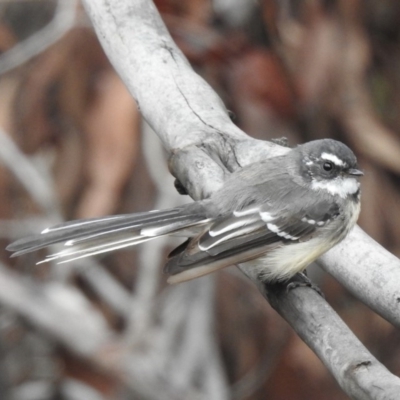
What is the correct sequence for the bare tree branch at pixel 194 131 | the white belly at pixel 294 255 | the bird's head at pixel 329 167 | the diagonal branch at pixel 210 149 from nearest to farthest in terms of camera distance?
the diagonal branch at pixel 210 149 < the bare tree branch at pixel 194 131 < the white belly at pixel 294 255 < the bird's head at pixel 329 167

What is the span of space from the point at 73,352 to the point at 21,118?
126 centimetres

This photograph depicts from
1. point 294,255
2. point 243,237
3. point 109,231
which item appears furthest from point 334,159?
point 109,231

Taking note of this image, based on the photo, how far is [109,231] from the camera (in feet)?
8.60

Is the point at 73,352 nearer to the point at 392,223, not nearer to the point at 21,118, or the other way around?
the point at 21,118

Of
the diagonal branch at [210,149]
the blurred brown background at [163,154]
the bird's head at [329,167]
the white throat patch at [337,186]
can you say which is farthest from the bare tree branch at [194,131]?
the blurred brown background at [163,154]

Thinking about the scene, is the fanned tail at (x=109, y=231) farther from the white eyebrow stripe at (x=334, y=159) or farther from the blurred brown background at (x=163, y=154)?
the blurred brown background at (x=163, y=154)

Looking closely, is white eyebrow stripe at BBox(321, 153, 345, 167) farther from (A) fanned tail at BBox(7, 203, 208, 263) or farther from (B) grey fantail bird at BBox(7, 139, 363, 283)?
(A) fanned tail at BBox(7, 203, 208, 263)

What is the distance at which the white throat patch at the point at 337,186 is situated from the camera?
3.14 meters

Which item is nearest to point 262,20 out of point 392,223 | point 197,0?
point 197,0

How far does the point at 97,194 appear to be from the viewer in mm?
4133

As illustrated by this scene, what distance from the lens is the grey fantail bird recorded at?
2605 mm

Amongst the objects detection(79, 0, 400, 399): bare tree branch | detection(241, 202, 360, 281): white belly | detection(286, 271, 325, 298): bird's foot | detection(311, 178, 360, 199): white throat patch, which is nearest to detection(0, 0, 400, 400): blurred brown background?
detection(79, 0, 400, 399): bare tree branch

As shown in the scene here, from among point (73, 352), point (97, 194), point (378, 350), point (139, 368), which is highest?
point (97, 194)

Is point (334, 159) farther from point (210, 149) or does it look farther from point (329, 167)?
point (210, 149)
